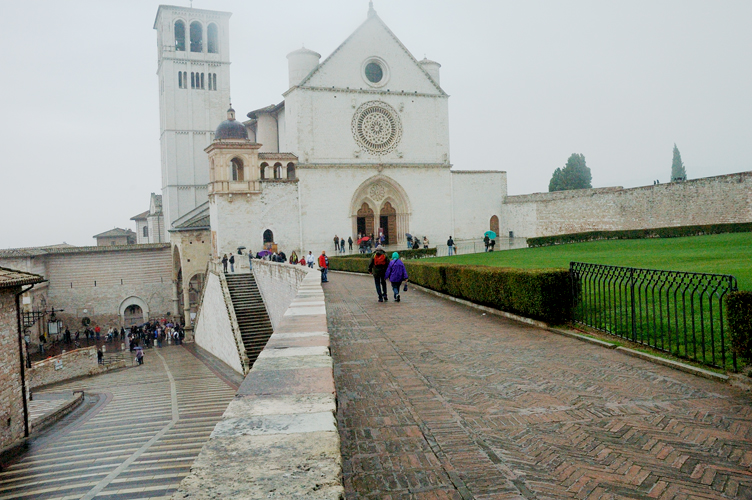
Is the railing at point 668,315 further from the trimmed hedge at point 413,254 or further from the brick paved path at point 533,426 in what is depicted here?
the trimmed hedge at point 413,254

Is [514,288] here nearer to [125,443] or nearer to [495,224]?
[125,443]

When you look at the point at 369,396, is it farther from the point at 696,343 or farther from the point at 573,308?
the point at 573,308


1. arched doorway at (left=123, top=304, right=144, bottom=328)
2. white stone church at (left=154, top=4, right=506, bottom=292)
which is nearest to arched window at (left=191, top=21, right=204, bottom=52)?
white stone church at (left=154, top=4, right=506, bottom=292)

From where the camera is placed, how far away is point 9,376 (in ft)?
47.6

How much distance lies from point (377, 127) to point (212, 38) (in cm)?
2336

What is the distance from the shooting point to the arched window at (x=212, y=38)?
51625 mm

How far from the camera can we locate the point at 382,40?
125ft

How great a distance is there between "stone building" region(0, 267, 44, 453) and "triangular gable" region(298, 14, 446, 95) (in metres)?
24.9

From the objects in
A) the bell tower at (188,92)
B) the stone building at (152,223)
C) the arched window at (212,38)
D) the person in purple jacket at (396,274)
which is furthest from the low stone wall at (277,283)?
the stone building at (152,223)

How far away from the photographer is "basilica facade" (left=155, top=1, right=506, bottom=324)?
116ft

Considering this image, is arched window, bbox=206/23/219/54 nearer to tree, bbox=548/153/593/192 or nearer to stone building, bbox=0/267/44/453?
stone building, bbox=0/267/44/453

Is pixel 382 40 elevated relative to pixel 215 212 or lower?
elevated

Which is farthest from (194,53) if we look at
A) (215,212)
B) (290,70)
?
(215,212)

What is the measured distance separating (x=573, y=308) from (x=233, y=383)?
43.5 feet
